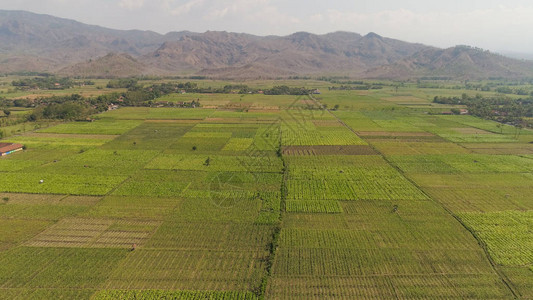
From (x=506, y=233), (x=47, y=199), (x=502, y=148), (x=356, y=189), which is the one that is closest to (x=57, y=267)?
(x=47, y=199)

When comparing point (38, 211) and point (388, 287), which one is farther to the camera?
point (38, 211)

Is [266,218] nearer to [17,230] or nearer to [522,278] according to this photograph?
[522,278]

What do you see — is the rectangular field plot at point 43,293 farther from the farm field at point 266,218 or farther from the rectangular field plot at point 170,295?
the rectangular field plot at point 170,295

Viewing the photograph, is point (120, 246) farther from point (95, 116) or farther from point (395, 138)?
point (95, 116)

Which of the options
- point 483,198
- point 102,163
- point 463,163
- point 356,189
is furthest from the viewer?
point 463,163

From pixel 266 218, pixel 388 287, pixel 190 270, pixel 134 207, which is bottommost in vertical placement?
pixel 388 287

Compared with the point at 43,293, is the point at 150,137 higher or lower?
higher

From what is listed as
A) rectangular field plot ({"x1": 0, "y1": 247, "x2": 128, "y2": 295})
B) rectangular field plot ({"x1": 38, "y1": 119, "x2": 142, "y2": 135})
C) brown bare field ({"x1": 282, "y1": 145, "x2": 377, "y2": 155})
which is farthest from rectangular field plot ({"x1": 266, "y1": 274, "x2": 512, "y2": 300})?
rectangular field plot ({"x1": 38, "y1": 119, "x2": 142, "y2": 135})

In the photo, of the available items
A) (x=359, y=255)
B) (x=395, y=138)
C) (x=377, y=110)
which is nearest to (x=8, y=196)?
(x=359, y=255)
